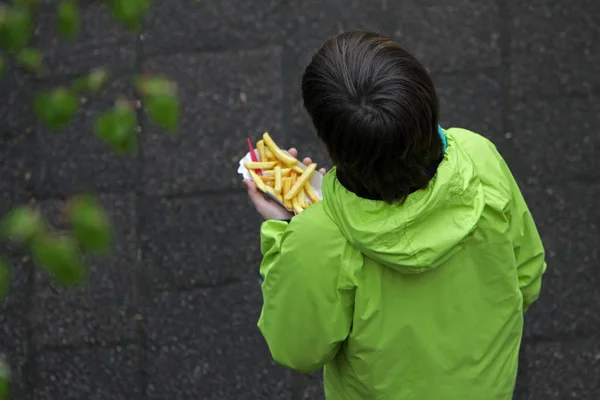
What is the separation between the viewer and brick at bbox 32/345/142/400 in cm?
363

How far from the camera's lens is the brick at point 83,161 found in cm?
400

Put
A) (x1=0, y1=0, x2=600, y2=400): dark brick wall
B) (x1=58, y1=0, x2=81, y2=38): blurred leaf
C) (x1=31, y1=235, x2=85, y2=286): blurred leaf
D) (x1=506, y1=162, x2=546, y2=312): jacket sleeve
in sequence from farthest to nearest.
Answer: (x1=0, y1=0, x2=600, y2=400): dark brick wall, (x1=506, y1=162, x2=546, y2=312): jacket sleeve, (x1=58, y1=0, x2=81, y2=38): blurred leaf, (x1=31, y1=235, x2=85, y2=286): blurred leaf

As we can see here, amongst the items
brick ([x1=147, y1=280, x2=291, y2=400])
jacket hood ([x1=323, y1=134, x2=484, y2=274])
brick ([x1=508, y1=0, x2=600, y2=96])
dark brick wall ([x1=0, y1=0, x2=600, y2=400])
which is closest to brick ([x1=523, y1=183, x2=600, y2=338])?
dark brick wall ([x1=0, y1=0, x2=600, y2=400])

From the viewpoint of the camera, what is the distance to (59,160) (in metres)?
4.05

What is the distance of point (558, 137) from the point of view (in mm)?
3938

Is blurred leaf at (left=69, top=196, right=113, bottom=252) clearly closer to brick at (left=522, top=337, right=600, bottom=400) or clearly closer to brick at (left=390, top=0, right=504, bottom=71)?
brick at (left=522, top=337, right=600, bottom=400)

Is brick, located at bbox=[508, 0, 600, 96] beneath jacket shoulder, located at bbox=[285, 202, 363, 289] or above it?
beneath

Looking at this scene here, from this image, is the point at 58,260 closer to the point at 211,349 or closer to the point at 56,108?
the point at 56,108

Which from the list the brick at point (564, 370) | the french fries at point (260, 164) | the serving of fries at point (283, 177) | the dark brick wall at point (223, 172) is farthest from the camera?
the dark brick wall at point (223, 172)

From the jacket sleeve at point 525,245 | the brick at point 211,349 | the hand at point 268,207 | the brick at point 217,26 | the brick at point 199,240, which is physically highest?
the jacket sleeve at point 525,245

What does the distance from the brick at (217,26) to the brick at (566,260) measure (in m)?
1.48

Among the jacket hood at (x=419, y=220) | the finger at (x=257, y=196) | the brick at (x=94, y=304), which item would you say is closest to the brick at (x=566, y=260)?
the finger at (x=257, y=196)

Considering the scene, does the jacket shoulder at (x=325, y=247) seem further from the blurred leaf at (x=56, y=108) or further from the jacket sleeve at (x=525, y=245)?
the blurred leaf at (x=56, y=108)

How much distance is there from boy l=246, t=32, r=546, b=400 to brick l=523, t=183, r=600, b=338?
134cm
